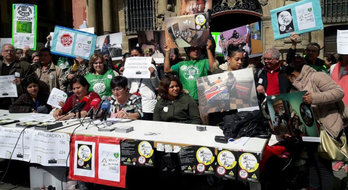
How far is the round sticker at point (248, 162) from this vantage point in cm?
302

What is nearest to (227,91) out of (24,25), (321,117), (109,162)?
(321,117)

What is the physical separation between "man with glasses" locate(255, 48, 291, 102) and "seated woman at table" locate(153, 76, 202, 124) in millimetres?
1030

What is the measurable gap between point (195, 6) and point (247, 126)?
3610mm

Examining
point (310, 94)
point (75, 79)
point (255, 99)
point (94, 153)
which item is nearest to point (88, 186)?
point (94, 153)

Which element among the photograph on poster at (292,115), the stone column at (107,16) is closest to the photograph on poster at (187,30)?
the photograph on poster at (292,115)

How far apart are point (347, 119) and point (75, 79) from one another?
13.2 ft

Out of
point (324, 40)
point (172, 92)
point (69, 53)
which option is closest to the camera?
point (172, 92)

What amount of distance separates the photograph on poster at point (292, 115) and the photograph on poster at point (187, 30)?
7.47 ft

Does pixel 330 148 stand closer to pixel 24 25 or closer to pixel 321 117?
pixel 321 117

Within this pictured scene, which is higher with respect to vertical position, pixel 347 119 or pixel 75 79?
pixel 75 79

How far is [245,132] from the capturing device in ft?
12.0

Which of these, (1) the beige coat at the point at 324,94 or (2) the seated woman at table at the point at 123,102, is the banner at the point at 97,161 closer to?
(2) the seated woman at table at the point at 123,102

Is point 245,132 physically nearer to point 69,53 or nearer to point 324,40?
point 69,53

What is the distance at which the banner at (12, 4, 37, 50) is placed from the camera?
7.35m
